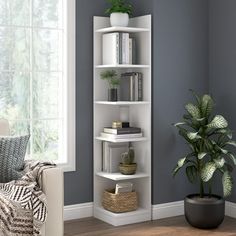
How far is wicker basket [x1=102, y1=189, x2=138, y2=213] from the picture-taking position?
4.86 metres

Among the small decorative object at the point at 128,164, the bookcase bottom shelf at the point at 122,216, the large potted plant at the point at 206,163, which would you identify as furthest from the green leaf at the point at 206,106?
the bookcase bottom shelf at the point at 122,216

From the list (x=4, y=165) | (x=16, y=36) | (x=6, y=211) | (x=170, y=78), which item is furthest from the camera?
(x=170, y=78)

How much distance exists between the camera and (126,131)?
489 cm

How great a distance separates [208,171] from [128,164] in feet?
2.43

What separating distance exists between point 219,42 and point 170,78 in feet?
2.04

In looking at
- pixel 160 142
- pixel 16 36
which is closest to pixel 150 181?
pixel 160 142

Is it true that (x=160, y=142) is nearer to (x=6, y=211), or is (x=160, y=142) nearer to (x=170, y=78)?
(x=170, y=78)

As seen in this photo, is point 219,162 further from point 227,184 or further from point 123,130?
point 123,130

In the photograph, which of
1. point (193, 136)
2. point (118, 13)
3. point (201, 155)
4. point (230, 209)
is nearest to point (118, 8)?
point (118, 13)

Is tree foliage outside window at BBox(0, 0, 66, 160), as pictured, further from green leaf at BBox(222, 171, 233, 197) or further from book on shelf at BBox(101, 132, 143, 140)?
green leaf at BBox(222, 171, 233, 197)

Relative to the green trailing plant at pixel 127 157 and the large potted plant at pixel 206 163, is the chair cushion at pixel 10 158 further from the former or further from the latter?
the large potted plant at pixel 206 163

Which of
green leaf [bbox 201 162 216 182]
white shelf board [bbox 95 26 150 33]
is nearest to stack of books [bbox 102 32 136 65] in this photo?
white shelf board [bbox 95 26 150 33]

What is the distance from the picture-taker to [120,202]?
487cm

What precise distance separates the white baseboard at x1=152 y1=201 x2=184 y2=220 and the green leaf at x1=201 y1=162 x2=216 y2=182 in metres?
0.62
